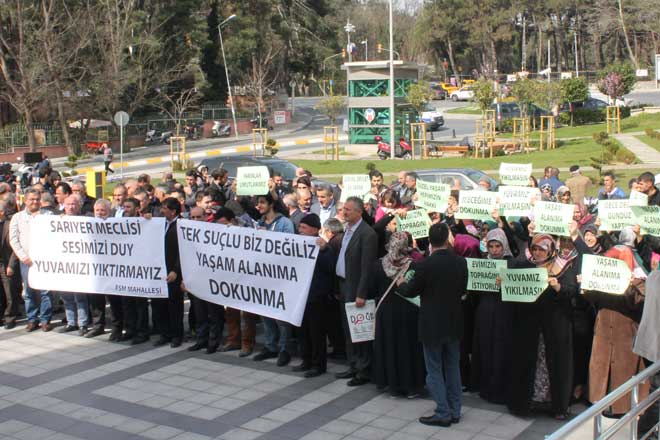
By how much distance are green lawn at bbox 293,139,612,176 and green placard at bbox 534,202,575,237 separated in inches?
871

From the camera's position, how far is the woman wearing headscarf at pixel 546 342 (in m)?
7.54

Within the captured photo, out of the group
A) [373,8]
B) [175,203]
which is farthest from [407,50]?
[175,203]

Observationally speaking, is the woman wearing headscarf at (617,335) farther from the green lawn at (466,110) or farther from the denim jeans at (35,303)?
the green lawn at (466,110)

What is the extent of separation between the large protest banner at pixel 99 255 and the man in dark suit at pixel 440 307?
4051 mm

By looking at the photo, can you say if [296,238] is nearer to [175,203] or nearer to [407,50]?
[175,203]

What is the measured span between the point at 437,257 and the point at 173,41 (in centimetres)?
5261

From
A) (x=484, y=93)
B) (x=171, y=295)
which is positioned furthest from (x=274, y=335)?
(x=484, y=93)

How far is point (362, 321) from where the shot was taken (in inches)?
330

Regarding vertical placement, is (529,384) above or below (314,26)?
below

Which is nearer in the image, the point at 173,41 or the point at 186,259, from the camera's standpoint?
the point at 186,259

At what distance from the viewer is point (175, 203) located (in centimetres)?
1036

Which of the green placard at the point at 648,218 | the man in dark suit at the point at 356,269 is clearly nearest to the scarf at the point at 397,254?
the man in dark suit at the point at 356,269

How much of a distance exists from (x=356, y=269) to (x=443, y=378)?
1541mm

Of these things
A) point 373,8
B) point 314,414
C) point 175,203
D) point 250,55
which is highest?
point 373,8
